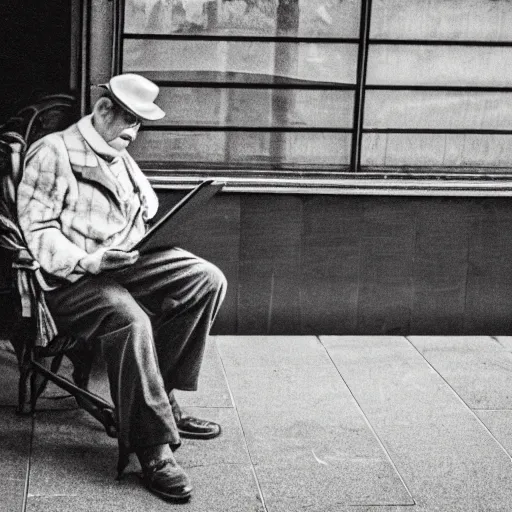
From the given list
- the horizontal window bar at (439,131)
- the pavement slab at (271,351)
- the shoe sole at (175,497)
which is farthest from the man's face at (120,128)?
the horizontal window bar at (439,131)

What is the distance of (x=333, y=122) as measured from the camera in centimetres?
631

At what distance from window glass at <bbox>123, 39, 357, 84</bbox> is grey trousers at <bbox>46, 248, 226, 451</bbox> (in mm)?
1702

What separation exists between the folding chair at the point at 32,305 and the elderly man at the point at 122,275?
0.11 meters

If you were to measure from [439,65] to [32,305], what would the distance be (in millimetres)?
3093

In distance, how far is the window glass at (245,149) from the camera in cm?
623

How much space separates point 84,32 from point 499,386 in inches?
125

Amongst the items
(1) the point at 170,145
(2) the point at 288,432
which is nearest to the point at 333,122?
(1) the point at 170,145

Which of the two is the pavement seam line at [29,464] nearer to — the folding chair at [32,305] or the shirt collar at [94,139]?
the folding chair at [32,305]

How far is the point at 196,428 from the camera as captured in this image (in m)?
4.89

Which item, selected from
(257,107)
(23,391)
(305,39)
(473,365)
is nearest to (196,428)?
(23,391)

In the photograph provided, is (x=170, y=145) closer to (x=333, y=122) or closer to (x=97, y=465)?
(x=333, y=122)

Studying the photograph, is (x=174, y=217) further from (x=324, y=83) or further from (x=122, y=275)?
(x=324, y=83)

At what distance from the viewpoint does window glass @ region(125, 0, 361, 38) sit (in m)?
6.01

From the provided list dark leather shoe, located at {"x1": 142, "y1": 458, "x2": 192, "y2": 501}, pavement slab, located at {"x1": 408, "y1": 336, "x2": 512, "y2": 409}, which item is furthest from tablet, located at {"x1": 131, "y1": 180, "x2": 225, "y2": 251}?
pavement slab, located at {"x1": 408, "y1": 336, "x2": 512, "y2": 409}
